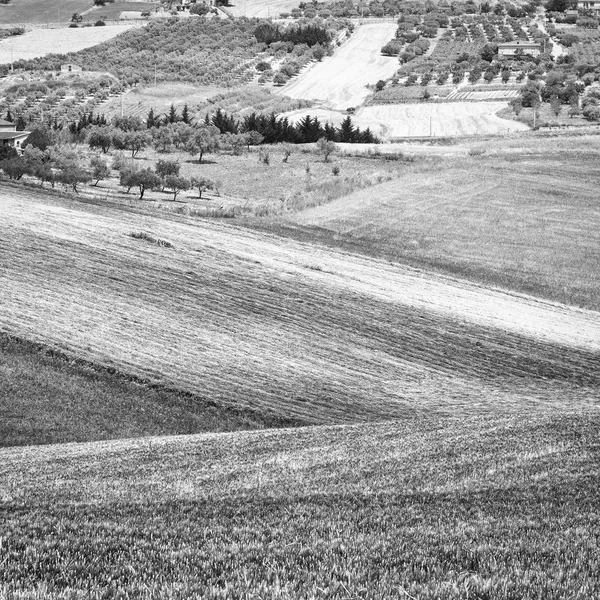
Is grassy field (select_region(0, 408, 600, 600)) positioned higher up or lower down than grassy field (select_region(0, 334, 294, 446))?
higher up

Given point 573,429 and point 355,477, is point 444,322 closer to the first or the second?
point 573,429

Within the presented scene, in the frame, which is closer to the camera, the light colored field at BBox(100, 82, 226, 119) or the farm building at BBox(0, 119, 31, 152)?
the farm building at BBox(0, 119, 31, 152)

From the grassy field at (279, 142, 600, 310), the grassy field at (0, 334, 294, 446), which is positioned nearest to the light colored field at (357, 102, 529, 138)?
the grassy field at (279, 142, 600, 310)

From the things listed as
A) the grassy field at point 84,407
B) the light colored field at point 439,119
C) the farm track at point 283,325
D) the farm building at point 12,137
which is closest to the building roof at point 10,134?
the farm building at point 12,137

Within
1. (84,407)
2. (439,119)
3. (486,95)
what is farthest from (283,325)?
(486,95)

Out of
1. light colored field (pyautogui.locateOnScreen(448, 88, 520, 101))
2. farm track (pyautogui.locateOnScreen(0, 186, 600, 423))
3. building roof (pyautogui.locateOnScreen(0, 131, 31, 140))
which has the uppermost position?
light colored field (pyautogui.locateOnScreen(448, 88, 520, 101))

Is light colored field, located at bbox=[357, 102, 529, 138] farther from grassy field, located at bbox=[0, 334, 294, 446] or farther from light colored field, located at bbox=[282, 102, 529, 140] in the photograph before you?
grassy field, located at bbox=[0, 334, 294, 446]

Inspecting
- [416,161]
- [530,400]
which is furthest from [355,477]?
[416,161]

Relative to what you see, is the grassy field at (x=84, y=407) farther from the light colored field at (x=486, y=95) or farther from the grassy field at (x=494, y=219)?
the light colored field at (x=486, y=95)
